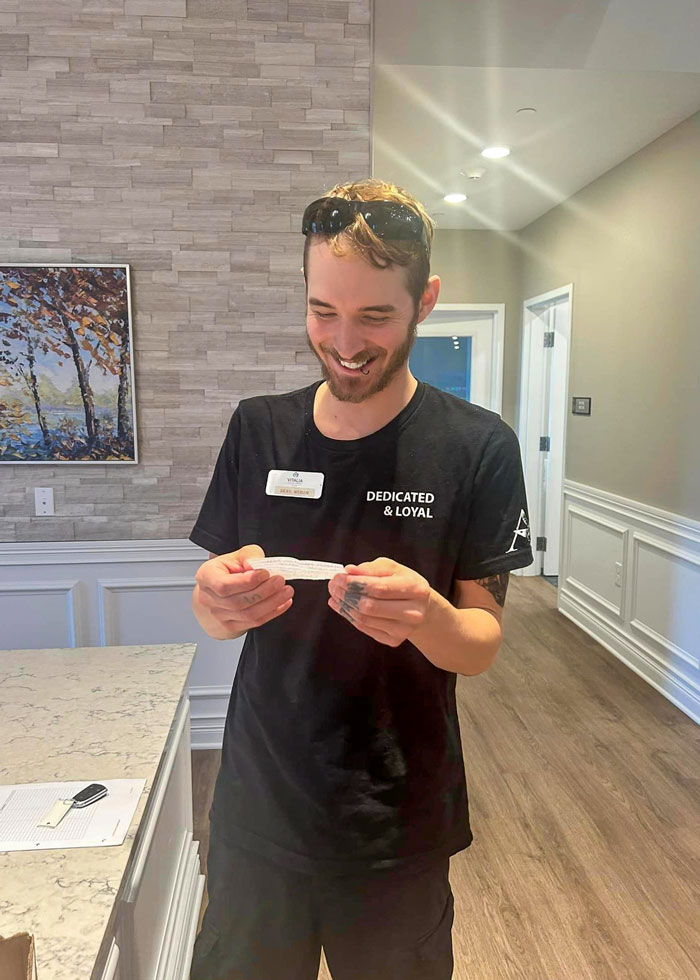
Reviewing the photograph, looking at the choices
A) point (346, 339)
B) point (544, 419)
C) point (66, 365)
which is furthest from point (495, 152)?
point (346, 339)

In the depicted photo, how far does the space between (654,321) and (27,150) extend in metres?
2.86

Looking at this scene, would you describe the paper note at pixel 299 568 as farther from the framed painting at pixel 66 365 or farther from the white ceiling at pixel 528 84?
the white ceiling at pixel 528 84

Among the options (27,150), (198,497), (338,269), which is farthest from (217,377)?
(338,269)

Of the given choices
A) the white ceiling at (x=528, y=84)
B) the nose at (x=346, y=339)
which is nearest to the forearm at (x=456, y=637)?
the nose at (x=346, y=339)

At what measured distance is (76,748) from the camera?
1.15 m

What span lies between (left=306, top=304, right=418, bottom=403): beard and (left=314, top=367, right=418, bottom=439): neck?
0.02 metres

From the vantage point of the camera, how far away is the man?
2.99 feet

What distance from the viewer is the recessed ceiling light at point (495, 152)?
11.8 ft

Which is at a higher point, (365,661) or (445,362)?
(445,362)

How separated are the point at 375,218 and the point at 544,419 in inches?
183

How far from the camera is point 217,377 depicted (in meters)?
2.52

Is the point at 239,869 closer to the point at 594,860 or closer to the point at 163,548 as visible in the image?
the point at 594,860

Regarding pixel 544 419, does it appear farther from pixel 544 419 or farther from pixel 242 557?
pixel 242 557

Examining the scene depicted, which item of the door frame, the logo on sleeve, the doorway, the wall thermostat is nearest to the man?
the logo on sleeve
